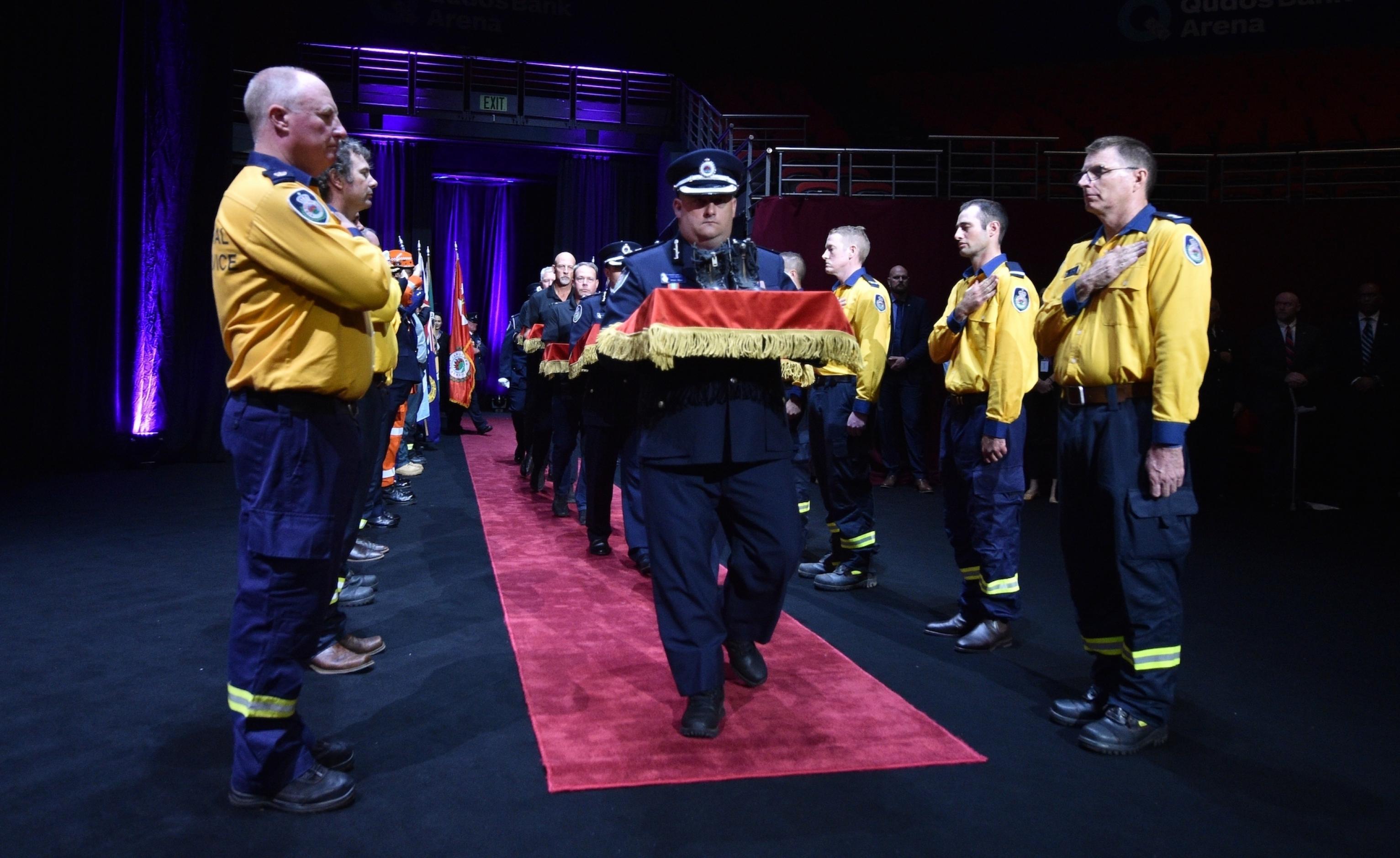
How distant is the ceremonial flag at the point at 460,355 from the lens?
35.3ft

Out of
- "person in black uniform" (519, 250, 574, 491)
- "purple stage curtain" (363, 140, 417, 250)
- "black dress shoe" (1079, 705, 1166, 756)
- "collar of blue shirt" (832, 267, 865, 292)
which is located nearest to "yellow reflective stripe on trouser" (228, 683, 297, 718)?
"black dress shoe" (1079, 705, 1166, 756)

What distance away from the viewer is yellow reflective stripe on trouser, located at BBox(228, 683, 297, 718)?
2.10m

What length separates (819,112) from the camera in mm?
13695

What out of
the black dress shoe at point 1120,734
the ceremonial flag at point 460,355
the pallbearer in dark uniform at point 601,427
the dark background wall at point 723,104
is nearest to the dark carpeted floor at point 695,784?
the black dress shoe at point 1120,734

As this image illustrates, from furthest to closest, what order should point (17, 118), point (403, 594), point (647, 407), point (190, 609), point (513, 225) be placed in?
point (513, 225)
point (17, 118)
point (403, 594)
point (190, 609)
point (647, 407)

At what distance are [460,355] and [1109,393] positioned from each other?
951cm

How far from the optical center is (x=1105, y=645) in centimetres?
281

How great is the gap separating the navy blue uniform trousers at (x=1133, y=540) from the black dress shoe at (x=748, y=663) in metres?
1.04

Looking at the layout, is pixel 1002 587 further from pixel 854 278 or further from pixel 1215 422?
pixel 1215 422

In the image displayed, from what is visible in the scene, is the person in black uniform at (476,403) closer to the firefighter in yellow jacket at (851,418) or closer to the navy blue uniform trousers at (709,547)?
the firefighter in yellow jacket at (851,418)

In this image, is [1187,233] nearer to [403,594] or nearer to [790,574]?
[790,574]

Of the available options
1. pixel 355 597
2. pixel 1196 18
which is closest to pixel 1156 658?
pixel 355 597

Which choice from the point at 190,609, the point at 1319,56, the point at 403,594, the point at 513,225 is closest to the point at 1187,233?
the point at 403,594

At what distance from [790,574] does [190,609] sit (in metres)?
2.62
